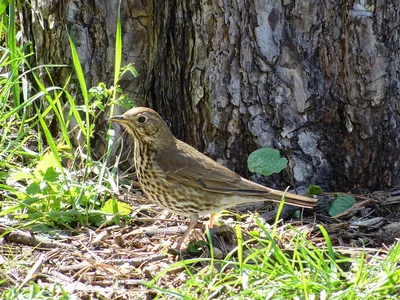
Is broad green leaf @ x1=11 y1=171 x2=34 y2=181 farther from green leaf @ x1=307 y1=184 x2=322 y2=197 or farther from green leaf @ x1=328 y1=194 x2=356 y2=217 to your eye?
green leaf @ x1=328 y1=194 x2=356 y2=217

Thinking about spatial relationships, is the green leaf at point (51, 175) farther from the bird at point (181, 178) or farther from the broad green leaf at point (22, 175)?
the bird at point (181, 178)

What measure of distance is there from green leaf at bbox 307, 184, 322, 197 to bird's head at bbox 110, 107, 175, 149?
1035 millimetres

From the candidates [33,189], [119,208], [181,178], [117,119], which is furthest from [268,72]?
[33,189]

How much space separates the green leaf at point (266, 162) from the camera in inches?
229

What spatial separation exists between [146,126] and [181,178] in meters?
0.42

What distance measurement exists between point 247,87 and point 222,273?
1684mm

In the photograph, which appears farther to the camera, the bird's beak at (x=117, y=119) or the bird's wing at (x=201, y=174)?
the bird's wing at (x=201, y=174)

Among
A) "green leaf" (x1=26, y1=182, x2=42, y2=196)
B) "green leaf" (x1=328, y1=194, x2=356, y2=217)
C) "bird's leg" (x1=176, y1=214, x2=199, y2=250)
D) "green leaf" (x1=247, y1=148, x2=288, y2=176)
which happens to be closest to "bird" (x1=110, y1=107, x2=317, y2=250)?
"bird's leg" (x1=176, y1=214, x2=199, y2=250)

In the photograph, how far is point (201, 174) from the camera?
18.7ft

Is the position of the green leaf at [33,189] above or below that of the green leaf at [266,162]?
below

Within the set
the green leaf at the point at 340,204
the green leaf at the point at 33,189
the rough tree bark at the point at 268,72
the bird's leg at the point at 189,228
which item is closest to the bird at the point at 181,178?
the bird's leg at the point at 189,228

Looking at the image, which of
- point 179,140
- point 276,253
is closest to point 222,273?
point 276,253

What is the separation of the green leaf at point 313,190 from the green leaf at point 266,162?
0.26 m

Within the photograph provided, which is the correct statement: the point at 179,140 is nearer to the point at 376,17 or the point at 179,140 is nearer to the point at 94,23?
the point at 94,23
